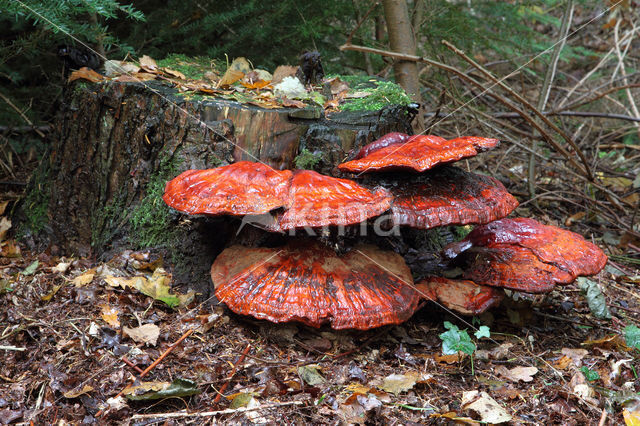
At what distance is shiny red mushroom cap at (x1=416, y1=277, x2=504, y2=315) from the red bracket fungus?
78mm

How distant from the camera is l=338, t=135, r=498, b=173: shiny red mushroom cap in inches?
109

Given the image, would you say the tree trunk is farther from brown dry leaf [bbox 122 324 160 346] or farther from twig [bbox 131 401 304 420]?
twig [bbox 131 401 304 420]

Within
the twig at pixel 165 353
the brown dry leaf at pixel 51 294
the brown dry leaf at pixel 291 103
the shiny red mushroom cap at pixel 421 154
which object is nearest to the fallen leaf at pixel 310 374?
the twig at pixel 165 353

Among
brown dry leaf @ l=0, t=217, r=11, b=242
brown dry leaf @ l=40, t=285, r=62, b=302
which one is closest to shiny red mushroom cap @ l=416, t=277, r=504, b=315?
brown dry leaf @ l=40, t=285, r=62, b=302

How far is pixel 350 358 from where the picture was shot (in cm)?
301

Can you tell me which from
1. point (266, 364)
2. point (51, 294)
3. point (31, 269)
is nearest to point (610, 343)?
point (266, 364)

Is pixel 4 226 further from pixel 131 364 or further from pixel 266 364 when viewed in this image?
pixel 266 364

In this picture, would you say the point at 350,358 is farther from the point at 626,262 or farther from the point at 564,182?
the point at 564,182

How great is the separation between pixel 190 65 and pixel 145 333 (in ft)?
9.98

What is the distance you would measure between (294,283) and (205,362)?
28.1 inches

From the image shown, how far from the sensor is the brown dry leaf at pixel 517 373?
2.87m

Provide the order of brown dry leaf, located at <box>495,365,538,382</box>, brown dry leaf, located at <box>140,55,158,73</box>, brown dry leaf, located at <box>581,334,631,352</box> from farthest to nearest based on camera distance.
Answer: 1. brown dry leaf, located at <box>140,55,158,73</box>
2. brown dry leaf, located at <box>581,334,631,352</box>
3. brown dry leaf, located at <box>495,365,538,382</box>

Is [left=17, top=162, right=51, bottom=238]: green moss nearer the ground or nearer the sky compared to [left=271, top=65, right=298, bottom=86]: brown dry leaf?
nearer the ground

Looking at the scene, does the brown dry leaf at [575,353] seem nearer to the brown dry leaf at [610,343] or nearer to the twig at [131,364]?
the brown dry leaf at [610,343]
